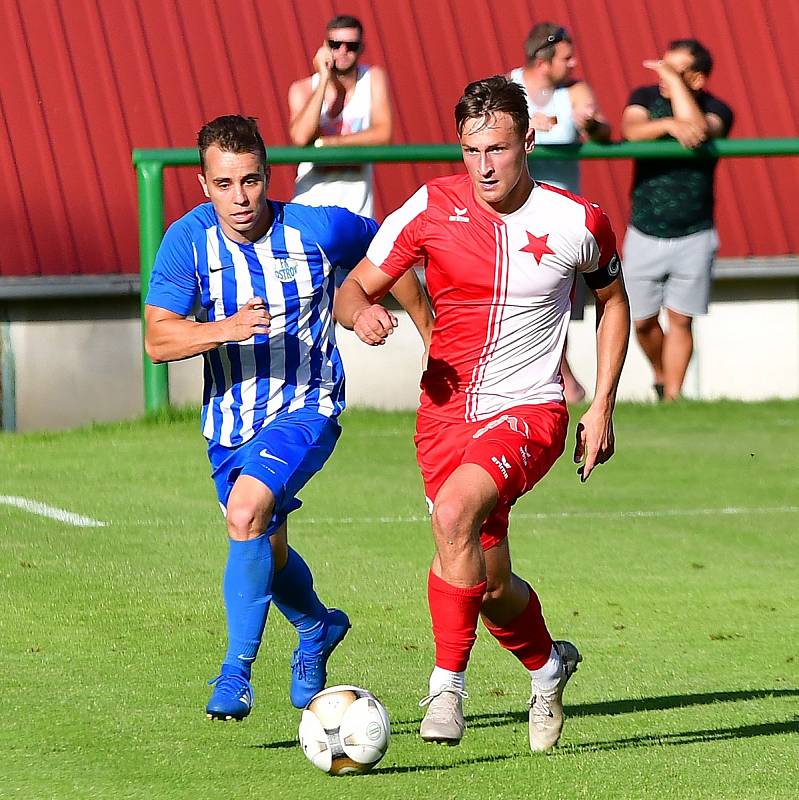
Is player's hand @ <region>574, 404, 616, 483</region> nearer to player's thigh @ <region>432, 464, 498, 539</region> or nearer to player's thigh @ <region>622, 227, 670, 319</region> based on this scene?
player's thigh @ <region>432, 464, 498, 539</region>

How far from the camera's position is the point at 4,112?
548 inches

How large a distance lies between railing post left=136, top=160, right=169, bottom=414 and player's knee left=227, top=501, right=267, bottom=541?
6.61 meters

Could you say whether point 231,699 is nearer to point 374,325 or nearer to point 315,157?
point 374,325

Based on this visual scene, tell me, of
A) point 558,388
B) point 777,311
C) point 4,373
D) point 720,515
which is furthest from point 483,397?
point 777,311

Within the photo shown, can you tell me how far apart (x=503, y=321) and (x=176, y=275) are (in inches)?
44.4

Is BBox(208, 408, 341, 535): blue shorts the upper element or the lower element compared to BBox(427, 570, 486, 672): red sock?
upper

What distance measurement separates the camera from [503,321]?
562cm

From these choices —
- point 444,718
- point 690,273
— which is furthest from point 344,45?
point 444,718

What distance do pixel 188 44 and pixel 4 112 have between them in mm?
1556

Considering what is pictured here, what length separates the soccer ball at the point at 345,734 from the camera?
5.08m

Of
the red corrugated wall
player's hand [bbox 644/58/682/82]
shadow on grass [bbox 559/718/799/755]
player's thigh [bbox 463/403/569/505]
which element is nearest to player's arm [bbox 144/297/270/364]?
player's thigh [bbox 463/403/569/505]

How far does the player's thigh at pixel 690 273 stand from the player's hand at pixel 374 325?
7423mm

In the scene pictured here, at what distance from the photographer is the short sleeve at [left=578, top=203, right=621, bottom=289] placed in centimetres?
563

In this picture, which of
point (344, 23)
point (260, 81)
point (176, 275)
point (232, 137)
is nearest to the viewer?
point (232, 137)
